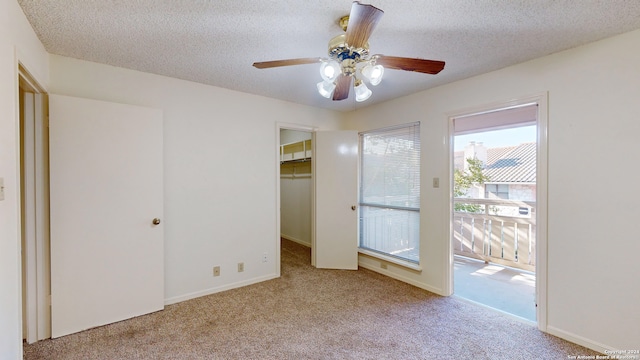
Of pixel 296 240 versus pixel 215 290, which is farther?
pixel 296 240

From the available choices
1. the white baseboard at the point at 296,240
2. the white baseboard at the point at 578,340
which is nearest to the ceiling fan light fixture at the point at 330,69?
the white baseboard at the point at 578,340

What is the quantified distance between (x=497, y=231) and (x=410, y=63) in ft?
12.1

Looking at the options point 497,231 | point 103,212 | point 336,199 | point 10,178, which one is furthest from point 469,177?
point 10,178

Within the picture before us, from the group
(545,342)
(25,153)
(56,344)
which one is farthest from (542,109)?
(56,344)

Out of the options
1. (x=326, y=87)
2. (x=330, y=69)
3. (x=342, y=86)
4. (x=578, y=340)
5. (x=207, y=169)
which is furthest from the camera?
(x=207, y=169)

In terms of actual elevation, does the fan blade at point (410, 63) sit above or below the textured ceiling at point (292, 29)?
below

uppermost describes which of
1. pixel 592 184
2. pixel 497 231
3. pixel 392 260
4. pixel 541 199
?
pixel 592 184

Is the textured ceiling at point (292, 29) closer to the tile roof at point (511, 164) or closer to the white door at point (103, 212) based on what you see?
the white door at point (103, 212)

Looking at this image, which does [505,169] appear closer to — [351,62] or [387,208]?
[387,208]

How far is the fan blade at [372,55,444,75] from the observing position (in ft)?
5.28

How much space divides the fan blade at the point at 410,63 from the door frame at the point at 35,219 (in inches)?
99.7

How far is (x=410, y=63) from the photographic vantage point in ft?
5.42

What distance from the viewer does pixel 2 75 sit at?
137 centimetres

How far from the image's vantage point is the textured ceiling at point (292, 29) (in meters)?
1.62
